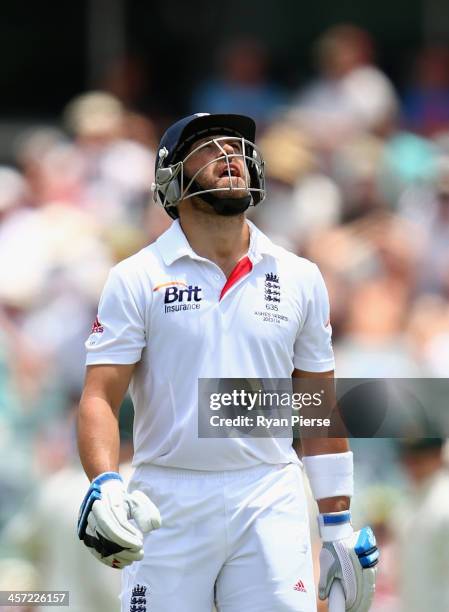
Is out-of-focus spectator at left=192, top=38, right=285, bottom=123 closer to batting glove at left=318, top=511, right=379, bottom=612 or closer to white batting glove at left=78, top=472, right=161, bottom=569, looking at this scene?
batting glove at left=318, top=511, right=379, bottom=612

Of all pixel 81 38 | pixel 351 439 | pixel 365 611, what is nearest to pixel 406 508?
pixel 351 439

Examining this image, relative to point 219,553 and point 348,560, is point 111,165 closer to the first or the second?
point 348,560

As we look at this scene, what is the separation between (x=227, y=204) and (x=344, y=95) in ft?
24.1

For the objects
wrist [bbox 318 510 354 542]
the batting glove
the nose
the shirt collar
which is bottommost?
the batting glove

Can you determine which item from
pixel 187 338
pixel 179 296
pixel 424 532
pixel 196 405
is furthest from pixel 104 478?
pixel 424 532

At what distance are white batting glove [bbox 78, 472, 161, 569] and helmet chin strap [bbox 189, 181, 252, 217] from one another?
934 mm

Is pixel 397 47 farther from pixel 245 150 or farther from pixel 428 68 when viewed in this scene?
pixel 245 150

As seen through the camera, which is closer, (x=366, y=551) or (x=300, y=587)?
(x=300, y=587)

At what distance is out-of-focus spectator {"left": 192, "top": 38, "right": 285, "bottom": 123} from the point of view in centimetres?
1252

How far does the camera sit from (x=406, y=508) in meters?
6.43

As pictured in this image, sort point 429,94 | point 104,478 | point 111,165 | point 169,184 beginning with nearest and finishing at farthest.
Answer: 1. point 104,478
2. point 169,184
3. point 111,165
4. point 429,94

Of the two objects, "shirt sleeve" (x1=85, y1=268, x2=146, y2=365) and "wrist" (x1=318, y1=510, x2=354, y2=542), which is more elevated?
"shirt sleeve" (x1=85, y1=268, x2=146, y2=365)

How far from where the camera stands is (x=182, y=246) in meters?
4.81

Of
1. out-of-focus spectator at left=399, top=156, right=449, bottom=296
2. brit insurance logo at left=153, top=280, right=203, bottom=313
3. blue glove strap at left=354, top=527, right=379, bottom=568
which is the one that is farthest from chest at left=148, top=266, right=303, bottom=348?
out-of-focus spectator at left=399, top=156, right=449, bottom=296
